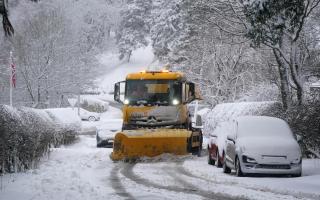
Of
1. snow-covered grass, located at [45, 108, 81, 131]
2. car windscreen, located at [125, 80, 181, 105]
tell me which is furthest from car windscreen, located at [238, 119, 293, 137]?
snow-covered grass, located at [45, 108, 81, 131]

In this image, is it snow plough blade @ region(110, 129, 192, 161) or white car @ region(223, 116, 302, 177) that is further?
snow plough blade @ region(110, 129, 192, 161)

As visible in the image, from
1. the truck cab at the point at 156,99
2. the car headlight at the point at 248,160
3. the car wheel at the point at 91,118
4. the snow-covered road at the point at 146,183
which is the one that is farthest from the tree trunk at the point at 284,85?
the car wheel at the point at 91,118

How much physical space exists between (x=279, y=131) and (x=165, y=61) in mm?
44922

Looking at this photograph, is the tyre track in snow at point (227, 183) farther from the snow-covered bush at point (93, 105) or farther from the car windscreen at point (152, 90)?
the snow-covered bush at point (93, 105)

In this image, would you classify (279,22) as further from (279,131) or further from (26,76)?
(26,76)

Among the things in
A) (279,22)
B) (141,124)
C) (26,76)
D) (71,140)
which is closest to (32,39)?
(26,76)

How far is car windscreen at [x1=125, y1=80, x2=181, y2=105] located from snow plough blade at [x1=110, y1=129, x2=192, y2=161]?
5.98 feet

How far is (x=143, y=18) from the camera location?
97.8 meters

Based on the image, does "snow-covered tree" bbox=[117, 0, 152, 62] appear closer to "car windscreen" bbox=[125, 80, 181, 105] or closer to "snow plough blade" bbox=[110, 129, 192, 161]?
"car windscreen" bbox=[125, 80, 181, 105]

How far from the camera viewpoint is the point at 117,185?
47.4ft

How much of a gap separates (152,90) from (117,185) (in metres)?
9.31

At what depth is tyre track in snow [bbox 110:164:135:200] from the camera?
12438mm

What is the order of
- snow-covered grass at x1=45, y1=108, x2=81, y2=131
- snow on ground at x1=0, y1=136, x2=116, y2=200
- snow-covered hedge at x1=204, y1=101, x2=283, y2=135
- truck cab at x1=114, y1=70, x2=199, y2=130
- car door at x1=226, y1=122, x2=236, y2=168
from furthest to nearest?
snow-covered grass at x1=45, y1=108, x2=81, y2=131 < snow-covered hedge at x1=204, y1=101, x2=283, y2=135 < truck cab at x1=114, y1=70, x2=199, y2=130 < car door at x1=226, y1=122, x2=236, y2=168 < snow on ground at x1=0, y1=136, x2=116, y2=200

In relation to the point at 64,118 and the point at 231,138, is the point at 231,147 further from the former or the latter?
the point at 64,118
